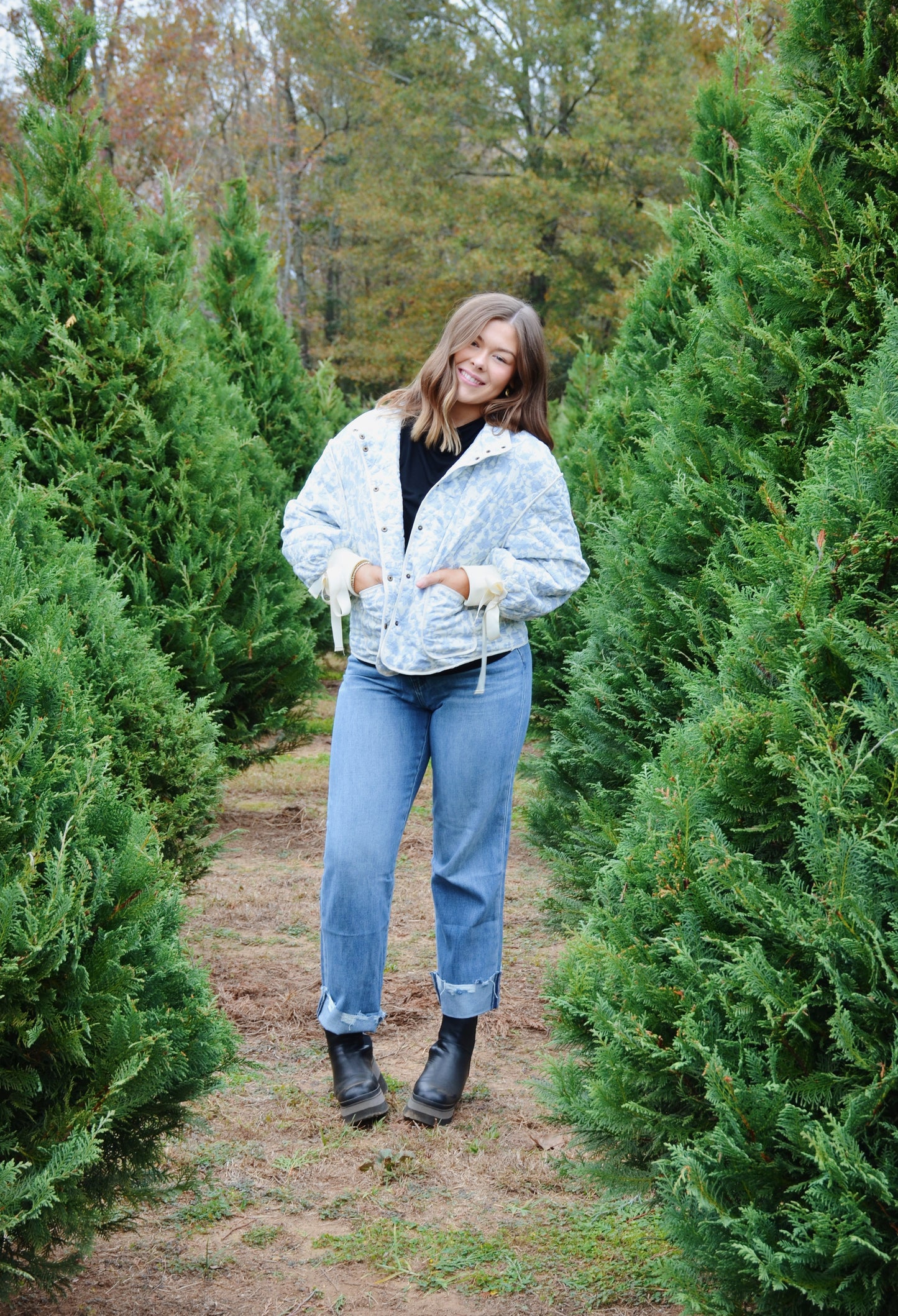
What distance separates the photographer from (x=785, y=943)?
5.86 feet

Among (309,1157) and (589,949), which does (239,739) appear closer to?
(309,1157)

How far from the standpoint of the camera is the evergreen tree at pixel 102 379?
514cm

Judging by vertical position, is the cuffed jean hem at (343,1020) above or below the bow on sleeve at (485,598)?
below

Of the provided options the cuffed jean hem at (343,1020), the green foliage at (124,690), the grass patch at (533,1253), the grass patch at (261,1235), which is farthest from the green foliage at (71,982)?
the cuffed jean hem at (343,1020)

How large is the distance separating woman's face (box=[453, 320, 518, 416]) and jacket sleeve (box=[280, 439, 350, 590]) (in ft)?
1.45

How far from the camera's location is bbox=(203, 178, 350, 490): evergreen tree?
9211mm

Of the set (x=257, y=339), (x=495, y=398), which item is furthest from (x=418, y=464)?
(x=257, y=339)

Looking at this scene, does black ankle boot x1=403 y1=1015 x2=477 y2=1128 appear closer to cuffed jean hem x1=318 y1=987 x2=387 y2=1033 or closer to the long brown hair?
cuffed jean hem x1=318 y1=987 x2=387 y2=1033

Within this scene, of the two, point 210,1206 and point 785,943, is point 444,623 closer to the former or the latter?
point 785,943

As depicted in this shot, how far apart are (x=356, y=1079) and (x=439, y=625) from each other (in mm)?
1428

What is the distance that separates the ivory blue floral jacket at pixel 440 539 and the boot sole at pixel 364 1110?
132cm

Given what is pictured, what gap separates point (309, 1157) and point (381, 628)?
154 cm

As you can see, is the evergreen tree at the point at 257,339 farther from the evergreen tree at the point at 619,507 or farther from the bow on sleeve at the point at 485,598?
the bow on sleeve at the point at 485,598

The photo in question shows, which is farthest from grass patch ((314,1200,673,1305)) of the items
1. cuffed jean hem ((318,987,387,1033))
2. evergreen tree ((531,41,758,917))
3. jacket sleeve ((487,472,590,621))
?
jacket sleeve ((487,472,590,621))
